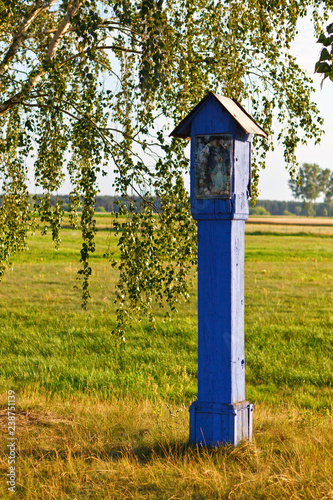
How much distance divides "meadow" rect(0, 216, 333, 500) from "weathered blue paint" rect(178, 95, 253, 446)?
0.69ft

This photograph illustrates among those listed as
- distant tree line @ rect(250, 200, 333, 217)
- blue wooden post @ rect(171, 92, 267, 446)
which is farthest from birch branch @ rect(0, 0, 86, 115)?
distant tree line @ rect(250, 200, 333, 217)

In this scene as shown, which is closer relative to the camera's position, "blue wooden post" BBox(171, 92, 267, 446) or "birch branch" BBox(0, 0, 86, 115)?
"blue wooden post" BBox(171, 92, 267, 446)

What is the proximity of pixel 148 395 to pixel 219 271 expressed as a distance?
423cm

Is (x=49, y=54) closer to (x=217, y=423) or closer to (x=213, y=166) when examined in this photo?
(x=213, y=166)

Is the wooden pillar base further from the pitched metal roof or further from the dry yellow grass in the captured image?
the pitched metal roof

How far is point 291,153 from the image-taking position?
25.0 feet

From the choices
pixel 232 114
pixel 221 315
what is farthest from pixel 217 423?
pixel 232 114

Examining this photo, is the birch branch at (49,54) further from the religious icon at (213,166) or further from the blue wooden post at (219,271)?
the religious icon at (213,166)

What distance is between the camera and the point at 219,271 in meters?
4.46

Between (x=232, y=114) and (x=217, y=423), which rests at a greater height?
(x=232, y=114)

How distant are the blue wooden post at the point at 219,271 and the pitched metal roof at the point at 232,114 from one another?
0.01 meters

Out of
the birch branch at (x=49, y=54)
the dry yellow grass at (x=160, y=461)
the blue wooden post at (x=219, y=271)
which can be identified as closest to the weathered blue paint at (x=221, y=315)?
the blue wooden post at (x=219, y=271)

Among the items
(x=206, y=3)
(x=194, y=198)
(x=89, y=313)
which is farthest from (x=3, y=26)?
(x=89, y=313)

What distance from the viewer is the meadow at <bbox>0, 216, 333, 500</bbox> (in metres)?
4.00
